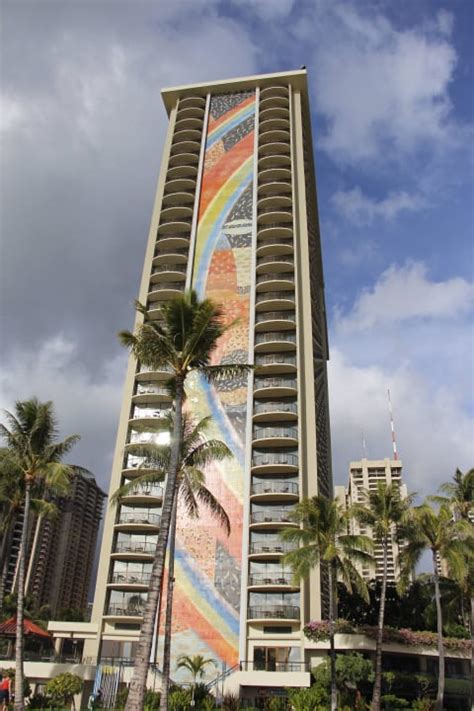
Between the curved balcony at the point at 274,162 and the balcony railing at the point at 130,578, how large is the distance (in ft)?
141

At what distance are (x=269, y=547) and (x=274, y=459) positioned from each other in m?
7.33

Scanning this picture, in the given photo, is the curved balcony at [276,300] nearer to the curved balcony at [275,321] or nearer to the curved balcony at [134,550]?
the curved balcony at [275,321]

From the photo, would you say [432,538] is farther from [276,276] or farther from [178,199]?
[178,199]

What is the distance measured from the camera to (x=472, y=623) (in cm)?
4019

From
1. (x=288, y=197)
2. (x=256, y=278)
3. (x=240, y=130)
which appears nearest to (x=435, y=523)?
(x=256, y=278)

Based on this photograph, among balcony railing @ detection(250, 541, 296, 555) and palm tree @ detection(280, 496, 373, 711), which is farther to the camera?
balcony railing @ detection(250, 541, 296, 555)

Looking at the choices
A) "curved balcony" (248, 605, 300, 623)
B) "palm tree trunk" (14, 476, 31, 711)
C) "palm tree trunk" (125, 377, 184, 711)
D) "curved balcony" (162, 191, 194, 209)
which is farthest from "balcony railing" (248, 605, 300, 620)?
"curved balcony" (162, 191, 194, 209)

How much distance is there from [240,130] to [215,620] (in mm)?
51510

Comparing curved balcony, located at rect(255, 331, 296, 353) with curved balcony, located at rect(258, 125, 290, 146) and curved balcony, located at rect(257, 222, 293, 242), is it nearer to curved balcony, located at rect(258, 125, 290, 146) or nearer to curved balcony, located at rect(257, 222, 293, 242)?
curved balcony, located at rect(257, 222, 293, 242)

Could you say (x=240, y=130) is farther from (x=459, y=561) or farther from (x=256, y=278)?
(x=459, y=561)

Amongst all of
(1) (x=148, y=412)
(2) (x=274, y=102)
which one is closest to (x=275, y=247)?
(1) (x=148, y=412)

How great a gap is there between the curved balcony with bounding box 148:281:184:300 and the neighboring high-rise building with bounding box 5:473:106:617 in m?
61.2

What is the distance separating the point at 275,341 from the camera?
55.6 metres

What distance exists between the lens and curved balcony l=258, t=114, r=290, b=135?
6744 cm
